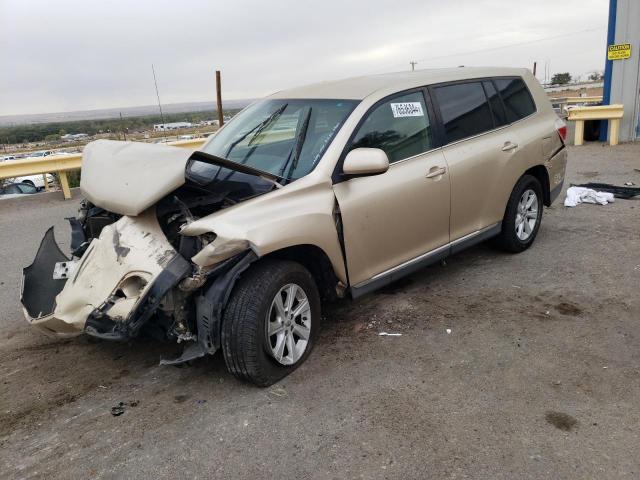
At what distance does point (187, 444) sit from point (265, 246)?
1.16 m

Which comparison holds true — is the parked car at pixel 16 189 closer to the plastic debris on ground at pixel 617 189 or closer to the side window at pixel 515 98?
the side window at pixel 515 98

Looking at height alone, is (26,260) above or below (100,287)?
below

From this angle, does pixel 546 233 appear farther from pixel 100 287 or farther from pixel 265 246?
pixel 100 287

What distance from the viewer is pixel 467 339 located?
3.79 meters

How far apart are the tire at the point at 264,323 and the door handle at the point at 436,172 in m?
1.38

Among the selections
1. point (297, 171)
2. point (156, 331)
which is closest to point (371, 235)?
point (297, 171)

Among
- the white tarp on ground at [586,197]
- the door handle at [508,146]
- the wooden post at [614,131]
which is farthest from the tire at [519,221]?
the wooden post at [614,131]

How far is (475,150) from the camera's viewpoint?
181 inches

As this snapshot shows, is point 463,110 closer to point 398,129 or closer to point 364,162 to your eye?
point 398,129

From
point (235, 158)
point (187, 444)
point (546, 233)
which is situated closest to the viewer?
point (187, 444)

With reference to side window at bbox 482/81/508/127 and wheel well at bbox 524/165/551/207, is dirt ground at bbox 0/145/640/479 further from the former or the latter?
side window at bbox 482/81/508/127

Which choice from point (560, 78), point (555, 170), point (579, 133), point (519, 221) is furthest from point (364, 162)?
point (560, 78)

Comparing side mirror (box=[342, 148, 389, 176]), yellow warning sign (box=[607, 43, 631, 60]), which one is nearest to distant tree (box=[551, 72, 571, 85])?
yellow warning sign (box=[607, 43, 631, 60])

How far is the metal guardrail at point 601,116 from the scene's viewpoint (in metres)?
11.8
